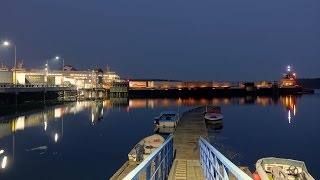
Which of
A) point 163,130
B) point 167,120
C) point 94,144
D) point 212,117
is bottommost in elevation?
point 94,144

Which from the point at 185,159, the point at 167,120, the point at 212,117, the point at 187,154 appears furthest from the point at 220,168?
the point at 212,117

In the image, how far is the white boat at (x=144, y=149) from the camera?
23562 millimetres

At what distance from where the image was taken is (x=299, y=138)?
46.9m

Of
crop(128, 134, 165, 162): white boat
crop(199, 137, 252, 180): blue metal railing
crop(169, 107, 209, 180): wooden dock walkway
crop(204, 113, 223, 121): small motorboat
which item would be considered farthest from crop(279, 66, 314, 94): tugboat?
crop(199, 137, 252, 180): blue metal railing

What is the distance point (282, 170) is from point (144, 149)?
11.7 m

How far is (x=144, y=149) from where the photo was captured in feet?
85.0

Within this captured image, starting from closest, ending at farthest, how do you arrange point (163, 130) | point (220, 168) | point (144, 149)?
point (220, 168)
point (144, 149)
point (163, 130)

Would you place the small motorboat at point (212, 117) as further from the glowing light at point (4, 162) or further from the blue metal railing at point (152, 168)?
the blue metal railing at point (152, 168)

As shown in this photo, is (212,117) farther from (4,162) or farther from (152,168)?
(152,168)

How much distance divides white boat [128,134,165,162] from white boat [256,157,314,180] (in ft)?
30.0

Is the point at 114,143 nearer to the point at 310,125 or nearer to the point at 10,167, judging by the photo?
the point at 10,167

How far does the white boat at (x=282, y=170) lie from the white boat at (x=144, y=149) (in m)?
9.15

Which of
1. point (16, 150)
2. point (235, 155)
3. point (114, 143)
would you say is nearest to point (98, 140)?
point (114, 143)

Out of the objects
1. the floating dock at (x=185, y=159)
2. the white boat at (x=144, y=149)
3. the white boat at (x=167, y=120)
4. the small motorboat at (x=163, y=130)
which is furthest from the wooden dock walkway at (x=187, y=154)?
the white boat at (x=167, y=120)
